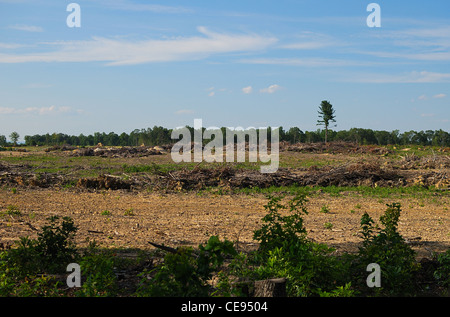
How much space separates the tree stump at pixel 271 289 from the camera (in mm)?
4656

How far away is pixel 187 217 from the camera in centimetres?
1152

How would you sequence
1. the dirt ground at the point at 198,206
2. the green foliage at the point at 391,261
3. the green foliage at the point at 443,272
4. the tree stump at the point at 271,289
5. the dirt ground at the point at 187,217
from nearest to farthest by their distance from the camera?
1. the tree stump at the point at 271,289
2. the green foliage at the point at 391,261
3. the green foliage at the point at 443,272
4. the dirt ground at the point at 187,217
5. the dirt ground at the point at 198,206

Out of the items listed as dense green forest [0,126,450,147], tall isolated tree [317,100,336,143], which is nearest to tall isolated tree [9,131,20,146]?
dense green forest [0,126,450,147]

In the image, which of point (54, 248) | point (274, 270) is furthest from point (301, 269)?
point (54, 248)

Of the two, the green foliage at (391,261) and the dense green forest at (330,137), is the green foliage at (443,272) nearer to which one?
the green foliage at (391,261)

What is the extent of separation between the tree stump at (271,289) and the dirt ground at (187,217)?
2.10 metres

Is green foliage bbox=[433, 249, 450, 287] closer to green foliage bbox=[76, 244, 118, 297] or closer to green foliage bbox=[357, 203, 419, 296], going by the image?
green foliage bbox=[357, 203, 419, 296]

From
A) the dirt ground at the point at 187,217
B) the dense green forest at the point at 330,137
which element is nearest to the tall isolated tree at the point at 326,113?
the dense green forest at the point at 330,137

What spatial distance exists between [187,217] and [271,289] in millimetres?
7018

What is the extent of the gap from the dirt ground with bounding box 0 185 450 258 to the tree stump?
2104 mm
